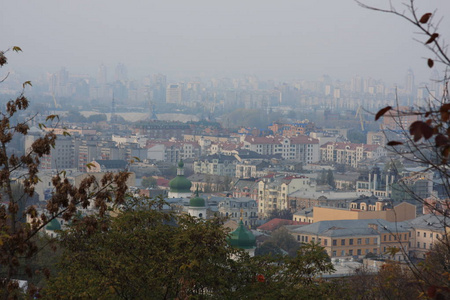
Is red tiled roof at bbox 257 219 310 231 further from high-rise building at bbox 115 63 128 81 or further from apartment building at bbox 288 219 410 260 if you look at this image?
high-rise building at bbox 115 63 128 81

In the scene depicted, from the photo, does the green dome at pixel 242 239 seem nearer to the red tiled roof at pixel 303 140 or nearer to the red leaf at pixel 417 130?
the red leaf at pixel 417 130

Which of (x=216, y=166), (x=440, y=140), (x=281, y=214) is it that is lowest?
(x=216, y=166)

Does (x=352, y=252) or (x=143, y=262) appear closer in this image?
(x=143, y=262)

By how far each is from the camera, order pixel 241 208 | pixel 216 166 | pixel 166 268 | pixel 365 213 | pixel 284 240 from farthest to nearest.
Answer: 1. pixel 216 166
2. pixel 241 208
3. pixel 365 213
4. pixel 284 240
5. pixel 166 268

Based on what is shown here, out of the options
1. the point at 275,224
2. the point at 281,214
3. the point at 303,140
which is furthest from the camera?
the point at 303,140

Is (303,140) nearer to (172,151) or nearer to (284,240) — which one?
(172,151)

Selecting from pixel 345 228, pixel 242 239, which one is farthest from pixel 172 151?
pixel 242 239

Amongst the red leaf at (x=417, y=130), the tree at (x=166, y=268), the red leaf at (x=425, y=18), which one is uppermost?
the red leaf at (x=425, y=18)

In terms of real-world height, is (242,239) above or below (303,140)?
above

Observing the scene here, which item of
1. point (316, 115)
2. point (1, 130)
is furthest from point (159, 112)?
point (1, 130)

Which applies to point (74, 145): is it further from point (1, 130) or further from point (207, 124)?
point (1, 130)

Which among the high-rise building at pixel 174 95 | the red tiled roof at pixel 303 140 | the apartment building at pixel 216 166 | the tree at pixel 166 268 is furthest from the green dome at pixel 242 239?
the high-rise building at pixel 174 95

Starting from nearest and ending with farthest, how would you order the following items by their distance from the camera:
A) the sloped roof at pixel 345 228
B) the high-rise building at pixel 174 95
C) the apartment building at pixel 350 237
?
the apartment building at pixel 350 237 → the sloped roof at pixel 345 228 → the high-rise building at pixel 174 95
